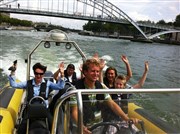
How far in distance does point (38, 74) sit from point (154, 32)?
227ft

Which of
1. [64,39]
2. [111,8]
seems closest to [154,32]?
[111,8]

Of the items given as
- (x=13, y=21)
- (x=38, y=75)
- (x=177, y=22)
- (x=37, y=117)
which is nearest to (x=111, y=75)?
(x=38, y=75)

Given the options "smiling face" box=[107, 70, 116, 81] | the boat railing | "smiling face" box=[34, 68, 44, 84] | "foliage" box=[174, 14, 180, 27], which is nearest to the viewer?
the boat railing

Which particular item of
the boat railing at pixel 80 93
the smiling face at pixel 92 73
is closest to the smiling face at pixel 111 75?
the smiling face at pixel 92 73

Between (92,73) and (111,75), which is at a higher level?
(92,73)

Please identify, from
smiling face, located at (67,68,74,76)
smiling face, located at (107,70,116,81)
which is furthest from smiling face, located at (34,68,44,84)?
smiling face, located at (67,68,74,76)

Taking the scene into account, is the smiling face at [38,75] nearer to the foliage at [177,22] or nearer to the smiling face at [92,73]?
the smiling face at [92,73]

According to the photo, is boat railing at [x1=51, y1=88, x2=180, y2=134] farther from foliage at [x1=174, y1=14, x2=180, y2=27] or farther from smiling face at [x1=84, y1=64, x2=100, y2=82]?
foliage at [x1=174, y1=14, x2=180, y2=27]

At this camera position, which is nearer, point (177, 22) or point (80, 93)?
point (80, 93)

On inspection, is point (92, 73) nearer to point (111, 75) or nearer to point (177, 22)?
point (111, 75)

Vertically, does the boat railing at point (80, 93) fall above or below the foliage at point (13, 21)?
above

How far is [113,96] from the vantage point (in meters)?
2.29

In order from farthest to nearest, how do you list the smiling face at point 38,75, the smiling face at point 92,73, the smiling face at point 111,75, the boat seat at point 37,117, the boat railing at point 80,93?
the smiling face at point 111,75 < the smiling face at point 38,75 < the boat seat at point 37,117 < the smiling face at point 92,73 < the boat railing at point 80,93

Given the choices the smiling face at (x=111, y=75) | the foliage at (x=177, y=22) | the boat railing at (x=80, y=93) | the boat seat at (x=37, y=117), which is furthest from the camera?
the foliage at (x=177, y=22)
